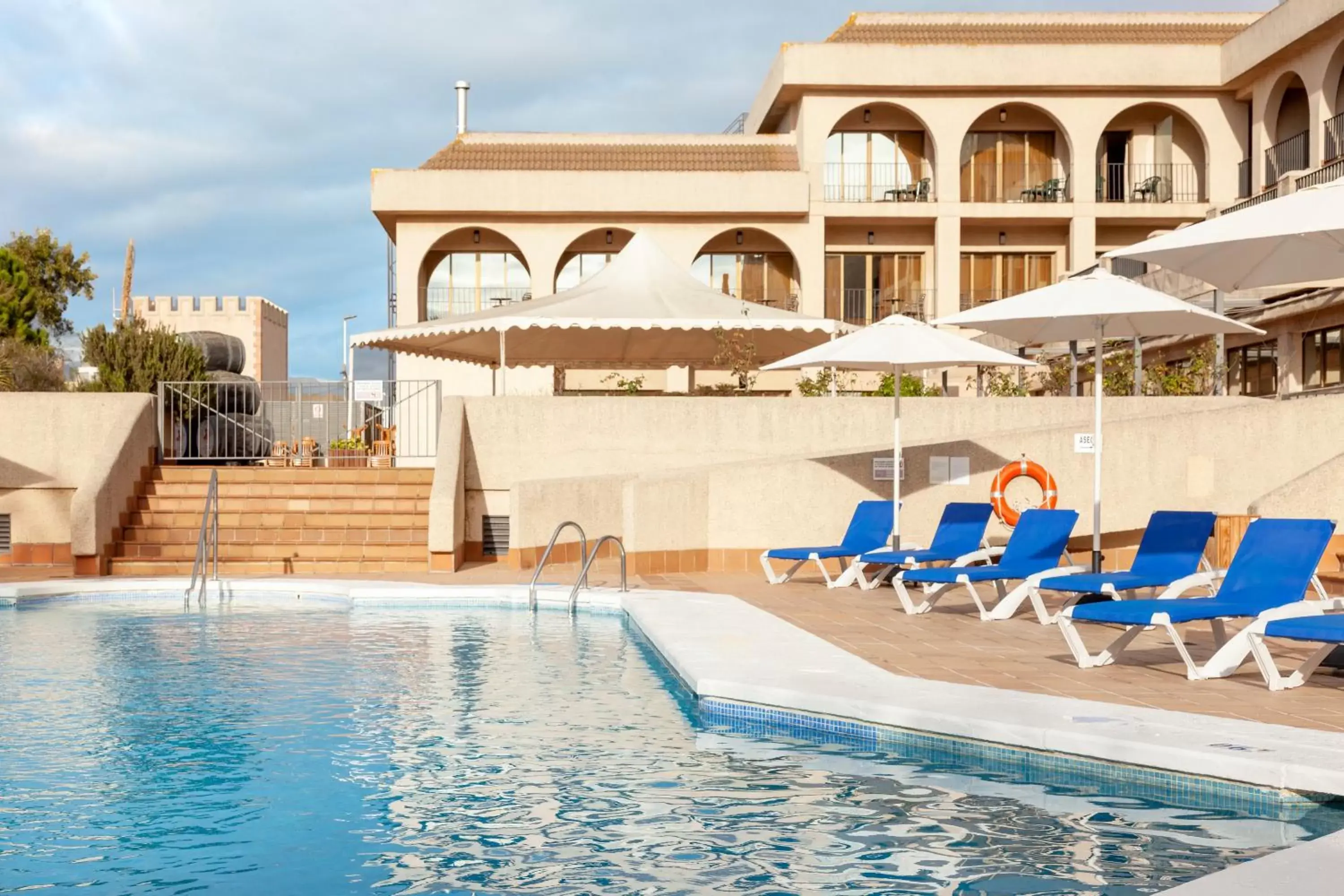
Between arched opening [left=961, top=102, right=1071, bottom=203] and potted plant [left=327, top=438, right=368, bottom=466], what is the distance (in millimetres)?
19350

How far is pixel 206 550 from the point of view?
14.3 metres

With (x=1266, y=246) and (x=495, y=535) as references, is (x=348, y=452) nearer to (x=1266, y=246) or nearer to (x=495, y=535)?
(x=495, y=535)

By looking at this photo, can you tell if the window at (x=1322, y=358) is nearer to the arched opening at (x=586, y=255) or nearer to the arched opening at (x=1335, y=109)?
the arched opening at (x=1335, y=109)

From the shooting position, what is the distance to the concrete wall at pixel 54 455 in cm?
1655

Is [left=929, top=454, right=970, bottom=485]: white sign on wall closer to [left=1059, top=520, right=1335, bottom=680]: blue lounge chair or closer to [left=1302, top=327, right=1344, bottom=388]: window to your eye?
[left=1059, top=520, right=1335, bottom=680]: blue lounge chair

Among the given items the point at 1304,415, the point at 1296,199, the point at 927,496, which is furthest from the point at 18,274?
the point at 1296,199

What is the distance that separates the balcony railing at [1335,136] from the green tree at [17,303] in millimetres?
40075

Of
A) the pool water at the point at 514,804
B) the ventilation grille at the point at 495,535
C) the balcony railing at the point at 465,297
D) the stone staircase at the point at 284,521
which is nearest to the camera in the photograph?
the pool water at the point at 514,804

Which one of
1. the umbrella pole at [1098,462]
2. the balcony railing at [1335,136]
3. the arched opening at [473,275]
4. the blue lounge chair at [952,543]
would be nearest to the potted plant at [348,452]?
the blue lounge chair at [952,543]

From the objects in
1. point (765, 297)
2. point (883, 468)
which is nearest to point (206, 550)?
point (883, 468)

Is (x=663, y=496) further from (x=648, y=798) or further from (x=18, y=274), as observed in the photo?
(x=18, y=274)

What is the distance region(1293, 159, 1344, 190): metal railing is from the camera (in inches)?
1011

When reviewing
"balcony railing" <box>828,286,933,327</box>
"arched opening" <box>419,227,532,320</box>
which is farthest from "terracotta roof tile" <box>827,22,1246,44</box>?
"arched opening" <box>419,227,532,320</box>

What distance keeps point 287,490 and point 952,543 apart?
8.94 m
